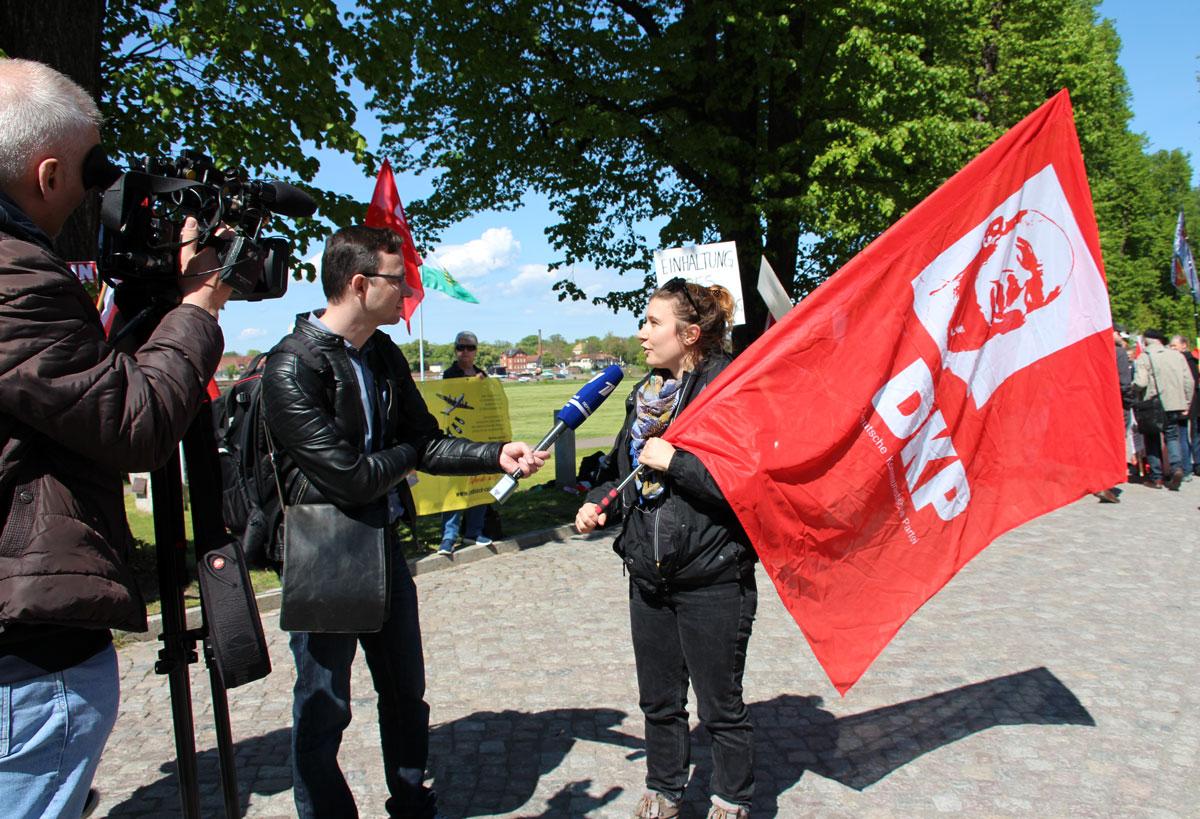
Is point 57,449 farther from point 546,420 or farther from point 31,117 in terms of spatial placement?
point 546,420

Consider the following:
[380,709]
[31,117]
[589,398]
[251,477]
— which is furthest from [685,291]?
[31,117]

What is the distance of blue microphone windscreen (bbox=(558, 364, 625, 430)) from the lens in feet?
10.7

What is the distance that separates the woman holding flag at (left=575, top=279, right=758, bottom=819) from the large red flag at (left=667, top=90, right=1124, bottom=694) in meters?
0.17

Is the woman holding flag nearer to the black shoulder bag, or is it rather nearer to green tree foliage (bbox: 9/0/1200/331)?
green tree foliage (bbox: 9/0/1200/331)

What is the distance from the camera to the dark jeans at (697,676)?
336 centimetres

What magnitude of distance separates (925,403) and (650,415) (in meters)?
1.11

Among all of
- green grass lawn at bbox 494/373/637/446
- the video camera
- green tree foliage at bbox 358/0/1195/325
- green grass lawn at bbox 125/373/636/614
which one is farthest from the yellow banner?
green grass lawn at bbox 494/373/637/446

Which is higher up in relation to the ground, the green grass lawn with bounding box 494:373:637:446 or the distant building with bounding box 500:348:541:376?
the distant building with bounding box 500:348:541:376

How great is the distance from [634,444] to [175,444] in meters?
2.11

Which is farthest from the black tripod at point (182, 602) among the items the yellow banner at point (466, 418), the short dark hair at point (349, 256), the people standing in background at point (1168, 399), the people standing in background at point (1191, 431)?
the people standing in background at point (1191, 431)

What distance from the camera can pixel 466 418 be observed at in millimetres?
10180

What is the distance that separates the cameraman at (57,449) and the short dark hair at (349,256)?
1.20 m

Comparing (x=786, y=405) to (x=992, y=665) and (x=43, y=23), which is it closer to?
(x=992, y=665)

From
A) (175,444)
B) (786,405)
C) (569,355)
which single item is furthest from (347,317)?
(569,355)
